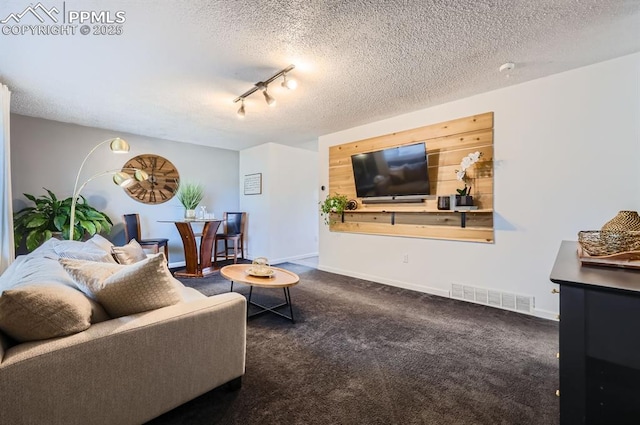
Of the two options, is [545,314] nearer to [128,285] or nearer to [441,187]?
[441,187]

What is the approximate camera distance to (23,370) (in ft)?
3.20

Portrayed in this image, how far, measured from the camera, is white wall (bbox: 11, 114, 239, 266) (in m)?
3.81

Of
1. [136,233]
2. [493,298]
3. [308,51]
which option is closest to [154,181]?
[136,233]

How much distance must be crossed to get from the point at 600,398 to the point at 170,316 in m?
1.72

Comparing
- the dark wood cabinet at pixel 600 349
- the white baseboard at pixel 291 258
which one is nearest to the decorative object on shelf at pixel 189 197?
the white baseboard at pixel 291 258

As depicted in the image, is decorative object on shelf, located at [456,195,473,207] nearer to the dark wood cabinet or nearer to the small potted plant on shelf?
the small potted plant on shelf

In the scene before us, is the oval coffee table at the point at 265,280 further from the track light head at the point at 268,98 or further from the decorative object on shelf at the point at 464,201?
the decorative object on shelf at the point at 464,201

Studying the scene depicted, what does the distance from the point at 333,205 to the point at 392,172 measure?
110cm

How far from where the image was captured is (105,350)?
115 cm

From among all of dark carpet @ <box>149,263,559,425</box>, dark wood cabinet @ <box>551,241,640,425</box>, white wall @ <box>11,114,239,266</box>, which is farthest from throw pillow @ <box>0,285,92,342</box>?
white wall @ <box>11,114,239,266</box>

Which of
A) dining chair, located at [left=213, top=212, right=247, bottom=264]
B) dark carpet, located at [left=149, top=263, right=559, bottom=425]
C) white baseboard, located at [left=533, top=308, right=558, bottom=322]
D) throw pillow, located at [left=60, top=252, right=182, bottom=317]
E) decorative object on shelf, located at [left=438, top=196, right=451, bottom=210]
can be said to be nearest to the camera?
throw pillow, located at [left=60, top=252, right=182, bottom=317]

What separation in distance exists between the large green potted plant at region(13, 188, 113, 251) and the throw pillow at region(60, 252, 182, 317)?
2905mm

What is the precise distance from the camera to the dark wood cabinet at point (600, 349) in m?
0.84

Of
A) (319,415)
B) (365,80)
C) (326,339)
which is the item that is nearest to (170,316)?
(319,415)
